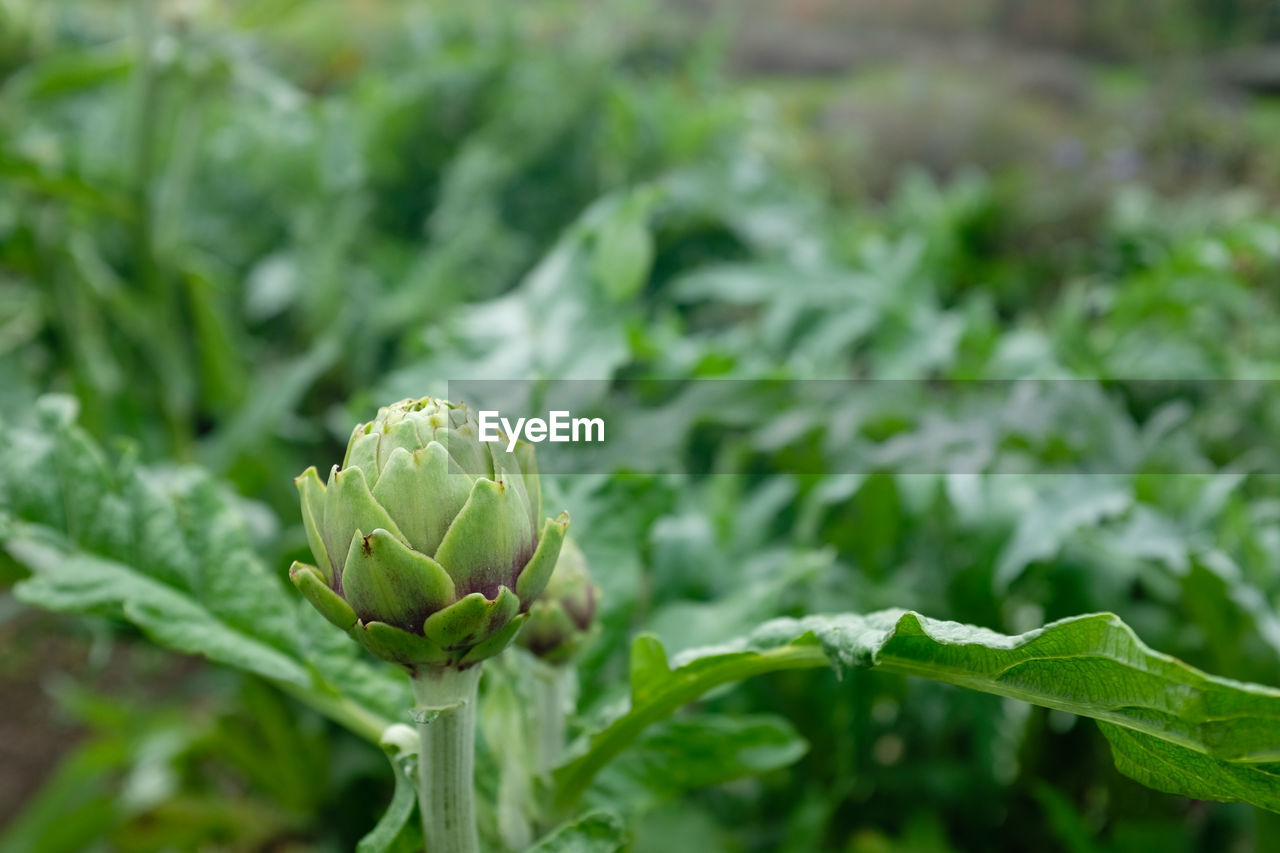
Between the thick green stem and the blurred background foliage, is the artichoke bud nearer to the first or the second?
the thick green stem

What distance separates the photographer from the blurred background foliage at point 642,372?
467mm

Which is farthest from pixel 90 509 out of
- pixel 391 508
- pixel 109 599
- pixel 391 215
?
pixel 391 215

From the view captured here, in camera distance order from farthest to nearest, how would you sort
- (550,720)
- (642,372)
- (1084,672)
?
1. (642,372)
2. (550,720)
3. (1084,672)

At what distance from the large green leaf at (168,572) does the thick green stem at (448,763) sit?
64 mm

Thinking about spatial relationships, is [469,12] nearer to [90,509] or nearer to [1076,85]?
[90,509]

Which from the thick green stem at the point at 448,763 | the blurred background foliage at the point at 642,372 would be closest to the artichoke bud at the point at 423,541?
the thick green stem at the point at 448,763

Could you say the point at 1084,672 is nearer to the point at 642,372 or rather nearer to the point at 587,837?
the point at 587,837

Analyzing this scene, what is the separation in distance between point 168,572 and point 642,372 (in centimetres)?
34

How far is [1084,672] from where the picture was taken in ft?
0.73

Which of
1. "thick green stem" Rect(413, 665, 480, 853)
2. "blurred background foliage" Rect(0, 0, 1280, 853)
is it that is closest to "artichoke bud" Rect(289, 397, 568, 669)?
"thick green stem" Rect(413, 665, 480, 853)

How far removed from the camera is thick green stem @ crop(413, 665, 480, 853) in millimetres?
255

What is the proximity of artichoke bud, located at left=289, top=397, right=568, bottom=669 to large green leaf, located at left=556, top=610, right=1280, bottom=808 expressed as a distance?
2.6 inches

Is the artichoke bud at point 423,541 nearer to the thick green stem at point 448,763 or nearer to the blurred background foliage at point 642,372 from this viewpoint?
the thick green stem at point 448,763

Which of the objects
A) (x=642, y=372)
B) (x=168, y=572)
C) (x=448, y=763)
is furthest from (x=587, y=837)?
(x=642, y=372)
